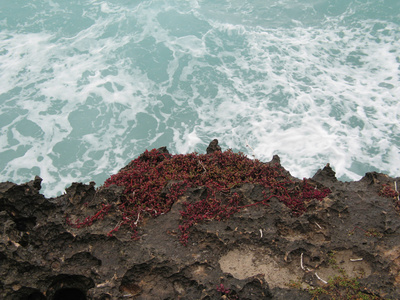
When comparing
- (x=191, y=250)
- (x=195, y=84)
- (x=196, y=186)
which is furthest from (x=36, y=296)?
(x=195, y=84)

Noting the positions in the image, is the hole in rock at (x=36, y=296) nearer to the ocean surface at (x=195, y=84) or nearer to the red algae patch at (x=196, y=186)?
the red algae patch at (x=196, y=186)

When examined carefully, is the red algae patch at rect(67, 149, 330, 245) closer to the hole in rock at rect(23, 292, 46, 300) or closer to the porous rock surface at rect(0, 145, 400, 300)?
the porous rock surface at rect(0, 145, 400, 300)

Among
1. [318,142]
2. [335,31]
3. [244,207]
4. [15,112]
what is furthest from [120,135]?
[335,31]

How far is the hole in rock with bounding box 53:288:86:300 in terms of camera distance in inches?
262

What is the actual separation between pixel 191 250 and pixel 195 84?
2740 centimetres

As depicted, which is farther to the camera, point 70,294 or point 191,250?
point 70,294

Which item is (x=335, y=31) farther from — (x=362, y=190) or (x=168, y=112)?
(x=362, y=190)

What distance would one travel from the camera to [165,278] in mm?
6402

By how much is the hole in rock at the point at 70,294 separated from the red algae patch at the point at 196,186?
1313 millimetres

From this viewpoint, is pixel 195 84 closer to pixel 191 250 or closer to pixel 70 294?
pixel 191 250

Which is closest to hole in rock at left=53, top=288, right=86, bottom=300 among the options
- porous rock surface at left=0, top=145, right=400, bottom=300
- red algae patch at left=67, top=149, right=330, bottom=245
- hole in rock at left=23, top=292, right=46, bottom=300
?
porous rock surface at left=0, top=145, right=400, bottom=300

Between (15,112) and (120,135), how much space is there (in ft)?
35.4

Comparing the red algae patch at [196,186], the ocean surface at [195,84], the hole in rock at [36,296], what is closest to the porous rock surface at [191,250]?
the hole in rock at [36,296]

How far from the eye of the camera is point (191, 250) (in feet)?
22.5
